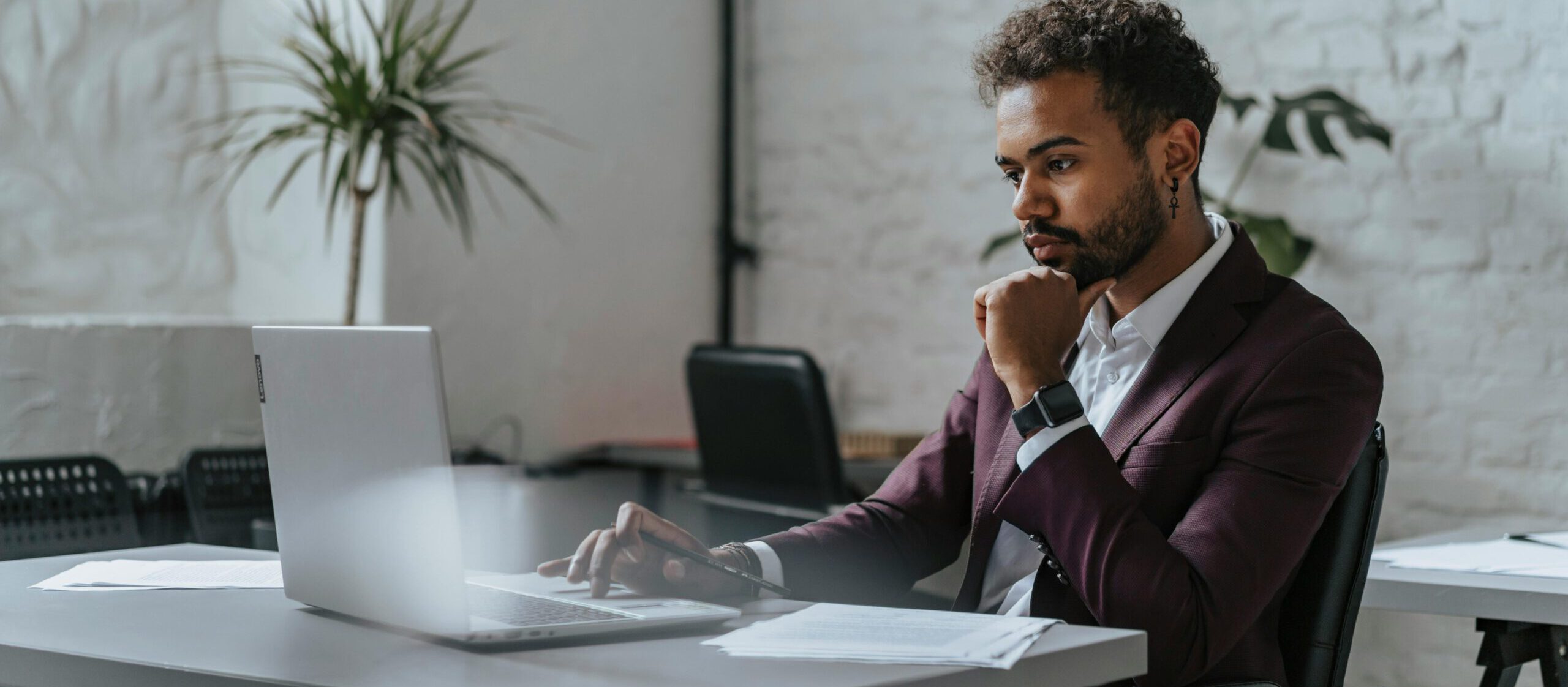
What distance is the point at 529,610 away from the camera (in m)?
1.19

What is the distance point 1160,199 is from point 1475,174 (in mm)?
1763

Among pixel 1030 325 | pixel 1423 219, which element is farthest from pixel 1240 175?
pixel 1030 325

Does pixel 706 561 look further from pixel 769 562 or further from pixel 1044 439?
pixel 1044 439

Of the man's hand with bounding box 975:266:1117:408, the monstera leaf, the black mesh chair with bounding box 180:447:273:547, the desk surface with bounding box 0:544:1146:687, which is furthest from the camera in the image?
the monstera leaf

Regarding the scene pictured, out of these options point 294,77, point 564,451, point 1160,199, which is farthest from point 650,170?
point 1160,199

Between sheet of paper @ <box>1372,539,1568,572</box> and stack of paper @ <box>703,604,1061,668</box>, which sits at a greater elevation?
stack of paper @ <box>703,604,1061,668</box>

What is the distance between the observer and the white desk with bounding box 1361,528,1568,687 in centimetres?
158

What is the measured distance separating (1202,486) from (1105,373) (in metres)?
0.24

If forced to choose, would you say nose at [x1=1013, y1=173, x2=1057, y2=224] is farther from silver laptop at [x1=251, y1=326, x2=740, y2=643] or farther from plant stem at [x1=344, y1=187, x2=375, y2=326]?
plant stem at [x1=344, y1=187, x2=375, y2=326]

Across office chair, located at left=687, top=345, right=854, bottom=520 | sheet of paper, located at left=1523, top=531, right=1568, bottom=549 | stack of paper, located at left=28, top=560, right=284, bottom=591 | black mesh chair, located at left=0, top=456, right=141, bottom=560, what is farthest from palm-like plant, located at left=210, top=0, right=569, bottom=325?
sheet of paper, located at left=1523, top=531, right=1568, bottom=549

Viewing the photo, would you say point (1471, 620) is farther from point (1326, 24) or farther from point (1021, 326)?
point (1021, 326)

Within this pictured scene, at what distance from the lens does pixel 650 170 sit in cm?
411

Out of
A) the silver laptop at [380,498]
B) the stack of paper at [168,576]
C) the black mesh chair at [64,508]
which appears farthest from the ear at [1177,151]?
the black mesh chair at [64,508]

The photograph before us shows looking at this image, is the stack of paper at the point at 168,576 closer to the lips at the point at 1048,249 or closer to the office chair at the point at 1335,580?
the lips at the point at 1048,249
